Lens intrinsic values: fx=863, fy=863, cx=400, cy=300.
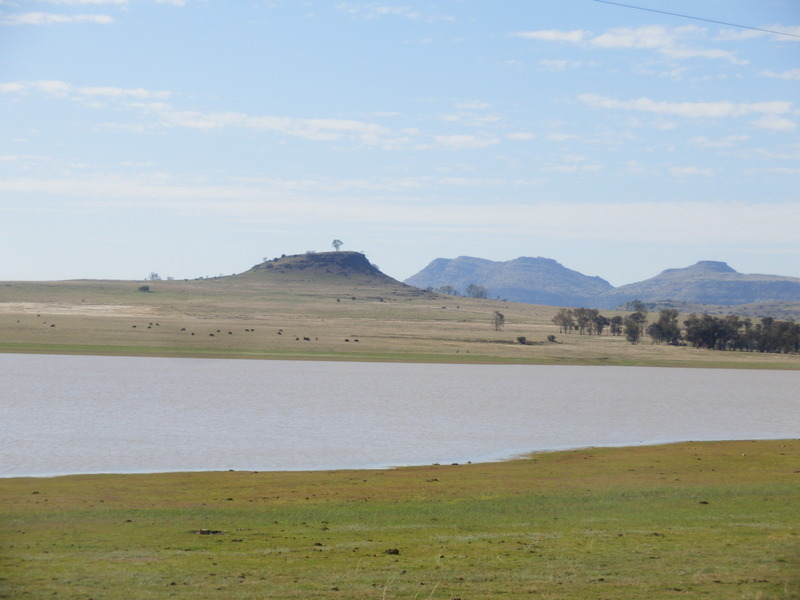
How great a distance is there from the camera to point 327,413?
5638 cm

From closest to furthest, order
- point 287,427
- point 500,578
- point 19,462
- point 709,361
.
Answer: point 500,578, point 19,462, point 287,427, point 709,361

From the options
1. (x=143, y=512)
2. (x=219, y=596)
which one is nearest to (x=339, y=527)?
(x=143, y=512)

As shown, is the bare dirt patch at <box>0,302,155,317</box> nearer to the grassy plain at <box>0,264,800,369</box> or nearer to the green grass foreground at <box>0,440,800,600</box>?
the grassy plain at <box>0,264,800,369</box>

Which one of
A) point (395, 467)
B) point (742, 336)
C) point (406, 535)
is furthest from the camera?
point (742, 336)

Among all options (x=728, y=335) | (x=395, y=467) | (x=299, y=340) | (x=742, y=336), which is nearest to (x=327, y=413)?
(x=395, y=467)

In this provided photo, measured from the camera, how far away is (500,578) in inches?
674

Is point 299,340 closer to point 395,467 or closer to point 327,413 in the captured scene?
point 327,413

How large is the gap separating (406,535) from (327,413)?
3502cm

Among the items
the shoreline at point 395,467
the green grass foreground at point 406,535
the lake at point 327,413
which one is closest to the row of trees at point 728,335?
the lake at point 327,413

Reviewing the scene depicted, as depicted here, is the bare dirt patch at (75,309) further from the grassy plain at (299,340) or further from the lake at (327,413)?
the lake at (327,413)

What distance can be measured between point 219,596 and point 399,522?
883 centimetres

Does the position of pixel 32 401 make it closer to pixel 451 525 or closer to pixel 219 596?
pixel 451 525

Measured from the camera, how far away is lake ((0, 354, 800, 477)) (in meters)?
38.5

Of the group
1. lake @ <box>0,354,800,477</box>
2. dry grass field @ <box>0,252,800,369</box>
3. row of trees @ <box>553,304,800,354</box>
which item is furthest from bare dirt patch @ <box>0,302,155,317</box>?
row of trees @ <box>553,304,800,354</box>
